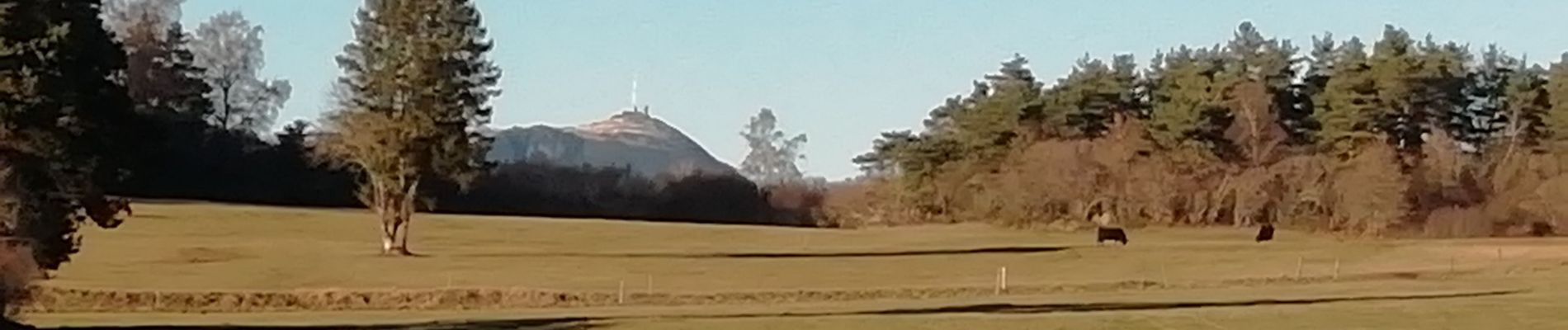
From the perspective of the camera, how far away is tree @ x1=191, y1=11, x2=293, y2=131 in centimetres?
12988

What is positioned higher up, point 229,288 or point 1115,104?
point 1115,104

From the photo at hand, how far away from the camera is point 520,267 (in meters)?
64.1

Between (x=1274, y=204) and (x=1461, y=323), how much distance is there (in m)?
76.9

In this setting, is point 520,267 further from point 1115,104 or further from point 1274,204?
point 1115,104

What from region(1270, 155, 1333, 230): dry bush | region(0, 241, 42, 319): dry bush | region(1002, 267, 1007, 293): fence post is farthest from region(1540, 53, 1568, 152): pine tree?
region(0, 241, 42, 319): dry bush

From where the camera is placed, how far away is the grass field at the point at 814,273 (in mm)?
40469

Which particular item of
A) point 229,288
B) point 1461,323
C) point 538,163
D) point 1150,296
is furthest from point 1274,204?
point 1461,323

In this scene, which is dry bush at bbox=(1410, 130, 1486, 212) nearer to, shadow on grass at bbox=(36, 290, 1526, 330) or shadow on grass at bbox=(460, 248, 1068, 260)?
shadow on grass at bbox=(460, 248, 1068, 260)

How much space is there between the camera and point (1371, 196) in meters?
103

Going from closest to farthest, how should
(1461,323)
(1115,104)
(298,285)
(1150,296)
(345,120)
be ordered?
1. (1461,323)
2. (1150,296)
3. (298,285)
4. (345,120)
5. (1115,104)

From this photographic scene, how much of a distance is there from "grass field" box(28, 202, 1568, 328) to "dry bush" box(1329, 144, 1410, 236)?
287 cm

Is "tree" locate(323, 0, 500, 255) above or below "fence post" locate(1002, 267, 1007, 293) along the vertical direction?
above

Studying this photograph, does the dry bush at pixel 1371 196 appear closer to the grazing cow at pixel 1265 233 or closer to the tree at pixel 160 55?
the grazing cow at pixel 1265 233

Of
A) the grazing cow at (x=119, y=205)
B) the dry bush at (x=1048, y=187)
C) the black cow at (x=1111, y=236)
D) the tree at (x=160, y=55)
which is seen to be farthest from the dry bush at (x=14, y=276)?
the dry bush at (x=1048, y=187)
